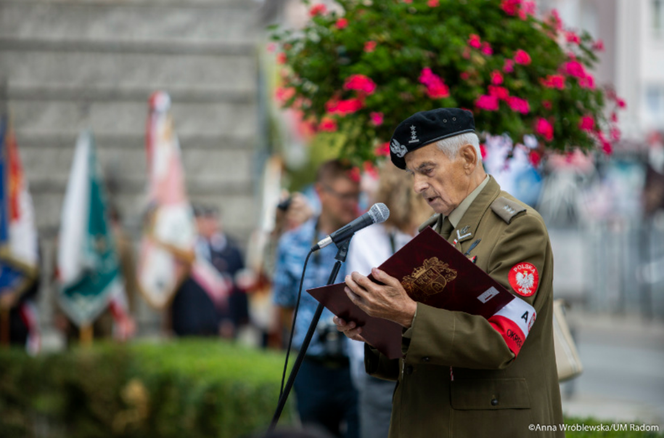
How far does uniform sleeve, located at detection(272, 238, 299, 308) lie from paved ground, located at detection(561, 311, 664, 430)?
2.00 metres

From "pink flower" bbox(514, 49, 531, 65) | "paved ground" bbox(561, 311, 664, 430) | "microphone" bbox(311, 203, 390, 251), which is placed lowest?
"paved ground" bbox(561, 311, 664, 430)

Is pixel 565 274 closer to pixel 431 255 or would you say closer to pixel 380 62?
pixel 380 62

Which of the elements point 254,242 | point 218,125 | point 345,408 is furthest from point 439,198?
point 218,125

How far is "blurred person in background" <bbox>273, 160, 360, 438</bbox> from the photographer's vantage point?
4.39 m

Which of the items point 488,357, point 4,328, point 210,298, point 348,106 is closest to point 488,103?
point 348,106

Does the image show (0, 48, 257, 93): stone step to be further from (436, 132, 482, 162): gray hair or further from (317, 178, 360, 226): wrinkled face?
(436, 132, 482, 162): gray hair

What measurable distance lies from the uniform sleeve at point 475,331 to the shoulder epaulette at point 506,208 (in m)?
0.08

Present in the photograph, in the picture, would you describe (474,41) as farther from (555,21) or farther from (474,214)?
(474,214)

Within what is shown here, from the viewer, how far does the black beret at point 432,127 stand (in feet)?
8.17

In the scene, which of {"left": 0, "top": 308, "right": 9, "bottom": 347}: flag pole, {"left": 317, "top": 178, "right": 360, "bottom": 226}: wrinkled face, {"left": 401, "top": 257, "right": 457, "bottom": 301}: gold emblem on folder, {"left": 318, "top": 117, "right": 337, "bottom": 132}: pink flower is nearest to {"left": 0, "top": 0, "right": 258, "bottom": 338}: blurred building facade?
{"left": 0, "top": 308, "right": 9, "bottom": 347}: flag pole

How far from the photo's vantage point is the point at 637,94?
89.9 ft

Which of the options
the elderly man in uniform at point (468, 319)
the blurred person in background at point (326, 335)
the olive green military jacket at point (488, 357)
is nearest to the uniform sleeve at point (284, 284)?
the blurred person in background at point (326, 335)

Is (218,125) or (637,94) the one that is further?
(637,94)

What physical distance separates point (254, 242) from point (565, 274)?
9.80 metres
